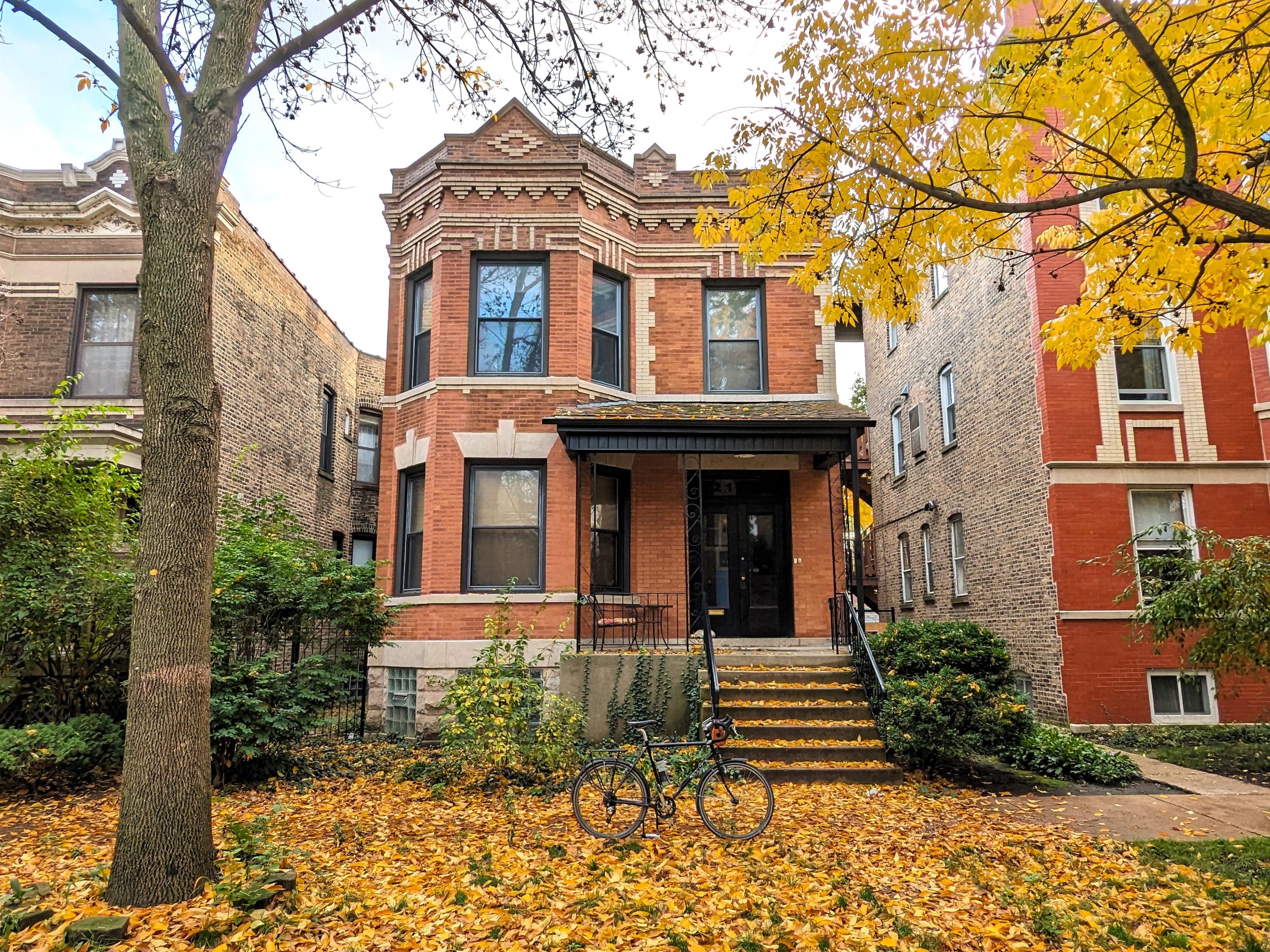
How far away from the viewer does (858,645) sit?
34.4 feet

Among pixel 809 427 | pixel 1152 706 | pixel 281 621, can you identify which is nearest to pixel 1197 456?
pixel 1152 706

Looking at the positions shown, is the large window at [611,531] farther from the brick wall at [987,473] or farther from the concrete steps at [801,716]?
the brick wall at [987,473]

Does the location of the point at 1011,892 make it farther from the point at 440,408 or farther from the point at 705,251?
the point at 705,251

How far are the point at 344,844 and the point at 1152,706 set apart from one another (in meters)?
11.8

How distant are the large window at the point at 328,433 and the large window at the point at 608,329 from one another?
8613 mm

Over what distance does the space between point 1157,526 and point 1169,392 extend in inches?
99.4

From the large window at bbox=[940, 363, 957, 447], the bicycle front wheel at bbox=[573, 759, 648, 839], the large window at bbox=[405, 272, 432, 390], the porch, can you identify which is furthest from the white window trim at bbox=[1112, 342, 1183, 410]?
the large window at bbox=[405, 272, 432, 390]

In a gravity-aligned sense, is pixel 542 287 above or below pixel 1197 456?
above

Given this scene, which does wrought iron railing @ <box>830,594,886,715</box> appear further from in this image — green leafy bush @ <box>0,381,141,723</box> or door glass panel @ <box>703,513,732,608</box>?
green leafy bush @ <box>0,381,141,723</box>

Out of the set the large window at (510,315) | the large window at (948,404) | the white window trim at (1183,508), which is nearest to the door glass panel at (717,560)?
the large window at (510,315)

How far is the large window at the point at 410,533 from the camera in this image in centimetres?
1242

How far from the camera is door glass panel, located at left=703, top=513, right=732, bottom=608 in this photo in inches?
505

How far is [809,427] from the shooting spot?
1116 centimetres

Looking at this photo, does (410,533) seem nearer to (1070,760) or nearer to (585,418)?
(585,418)
